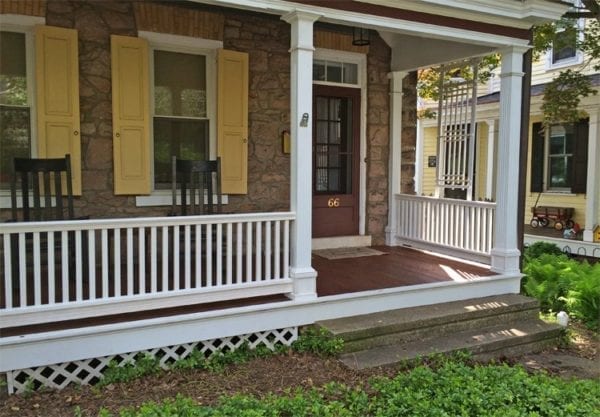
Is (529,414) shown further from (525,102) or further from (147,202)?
(147,202)

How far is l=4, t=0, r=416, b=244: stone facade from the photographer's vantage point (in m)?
4.51

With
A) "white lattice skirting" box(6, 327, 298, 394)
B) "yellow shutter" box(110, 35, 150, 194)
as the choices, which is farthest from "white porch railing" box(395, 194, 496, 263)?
"yellow shutter" box(110, 35, 150, 194)

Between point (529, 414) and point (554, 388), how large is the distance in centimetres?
43

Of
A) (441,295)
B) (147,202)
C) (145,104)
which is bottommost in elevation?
(441,295)

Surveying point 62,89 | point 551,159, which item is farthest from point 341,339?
point 551,159

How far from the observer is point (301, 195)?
3.85 m

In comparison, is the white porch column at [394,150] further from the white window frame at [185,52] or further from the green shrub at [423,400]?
the green shrub at [423,400]

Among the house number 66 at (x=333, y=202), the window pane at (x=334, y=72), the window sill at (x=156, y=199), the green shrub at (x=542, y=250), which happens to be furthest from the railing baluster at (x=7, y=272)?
the green shrub at (x=542, y=250)

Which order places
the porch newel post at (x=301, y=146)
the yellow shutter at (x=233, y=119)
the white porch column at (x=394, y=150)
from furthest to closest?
the white porch column at (x=394, y=150)
the yellow shutter at (x=233, y=119)
the porch newel post at (x=301, y=146)

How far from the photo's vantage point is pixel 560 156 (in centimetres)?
1023

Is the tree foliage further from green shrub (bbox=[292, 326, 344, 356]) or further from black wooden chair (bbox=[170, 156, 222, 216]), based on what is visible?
green shrub (bbox=[292, 326, 344, 356])

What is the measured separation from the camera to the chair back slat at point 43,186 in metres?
3.88

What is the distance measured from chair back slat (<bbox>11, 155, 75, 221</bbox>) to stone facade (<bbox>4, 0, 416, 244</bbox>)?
39 centimetres

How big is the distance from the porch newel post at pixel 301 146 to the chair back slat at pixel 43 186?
1.77 meters
